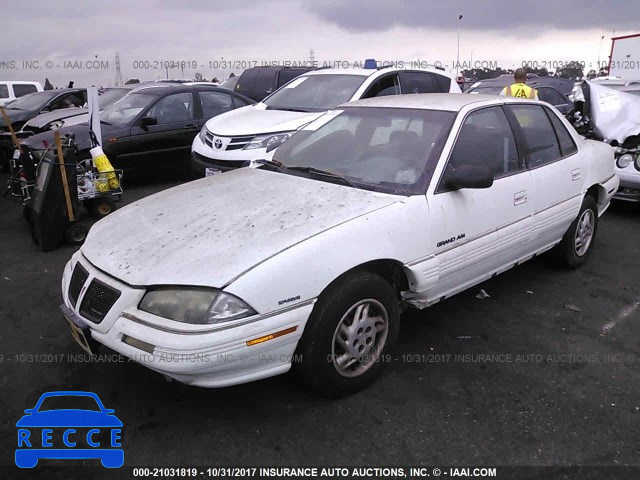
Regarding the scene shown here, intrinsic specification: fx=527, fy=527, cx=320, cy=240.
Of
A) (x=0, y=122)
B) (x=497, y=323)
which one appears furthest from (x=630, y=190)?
(x=0, y=122)

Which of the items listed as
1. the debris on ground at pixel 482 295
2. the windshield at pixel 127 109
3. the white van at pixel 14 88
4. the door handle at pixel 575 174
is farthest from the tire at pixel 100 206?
A: the white van at pixel 14 88

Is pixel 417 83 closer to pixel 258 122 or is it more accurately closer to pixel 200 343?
pixel 258 122

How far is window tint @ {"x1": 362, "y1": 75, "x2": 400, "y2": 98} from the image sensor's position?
707 centimetres

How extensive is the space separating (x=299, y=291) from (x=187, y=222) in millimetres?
871

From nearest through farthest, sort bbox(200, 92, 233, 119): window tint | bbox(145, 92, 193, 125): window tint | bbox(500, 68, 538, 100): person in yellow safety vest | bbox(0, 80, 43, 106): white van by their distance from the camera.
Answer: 1. bbox(500, 68, 538, 100): person in yellow safety vest
2. bbox(145, 92, 193, 125): window tint
3. bbox(200, 92, 233, 119): window tint
4. bbox(0, 80, 43, 106): white van

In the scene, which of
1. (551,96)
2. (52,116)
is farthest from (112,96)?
(551,96)

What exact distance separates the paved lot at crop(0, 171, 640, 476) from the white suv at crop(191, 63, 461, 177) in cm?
Answer: 304

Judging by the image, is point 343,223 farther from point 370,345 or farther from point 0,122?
point 0,122

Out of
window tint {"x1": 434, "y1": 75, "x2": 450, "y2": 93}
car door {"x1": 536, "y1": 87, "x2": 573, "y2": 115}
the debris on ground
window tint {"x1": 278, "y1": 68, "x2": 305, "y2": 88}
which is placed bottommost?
the debris on ground

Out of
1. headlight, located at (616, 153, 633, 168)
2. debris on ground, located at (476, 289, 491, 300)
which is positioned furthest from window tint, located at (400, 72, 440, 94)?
debris on ground, located at (476, 289, 491, 300)

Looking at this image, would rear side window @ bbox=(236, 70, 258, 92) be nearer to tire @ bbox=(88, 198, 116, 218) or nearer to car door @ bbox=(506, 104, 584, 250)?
tire @ bbox=(88, 198, 116, 218)

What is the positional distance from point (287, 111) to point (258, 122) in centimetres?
52

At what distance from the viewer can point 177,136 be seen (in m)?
8.20

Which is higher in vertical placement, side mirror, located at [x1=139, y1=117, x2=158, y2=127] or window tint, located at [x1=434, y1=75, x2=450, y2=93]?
window tint, located at [x1=434, y1=75, x2=450, y2=93]
